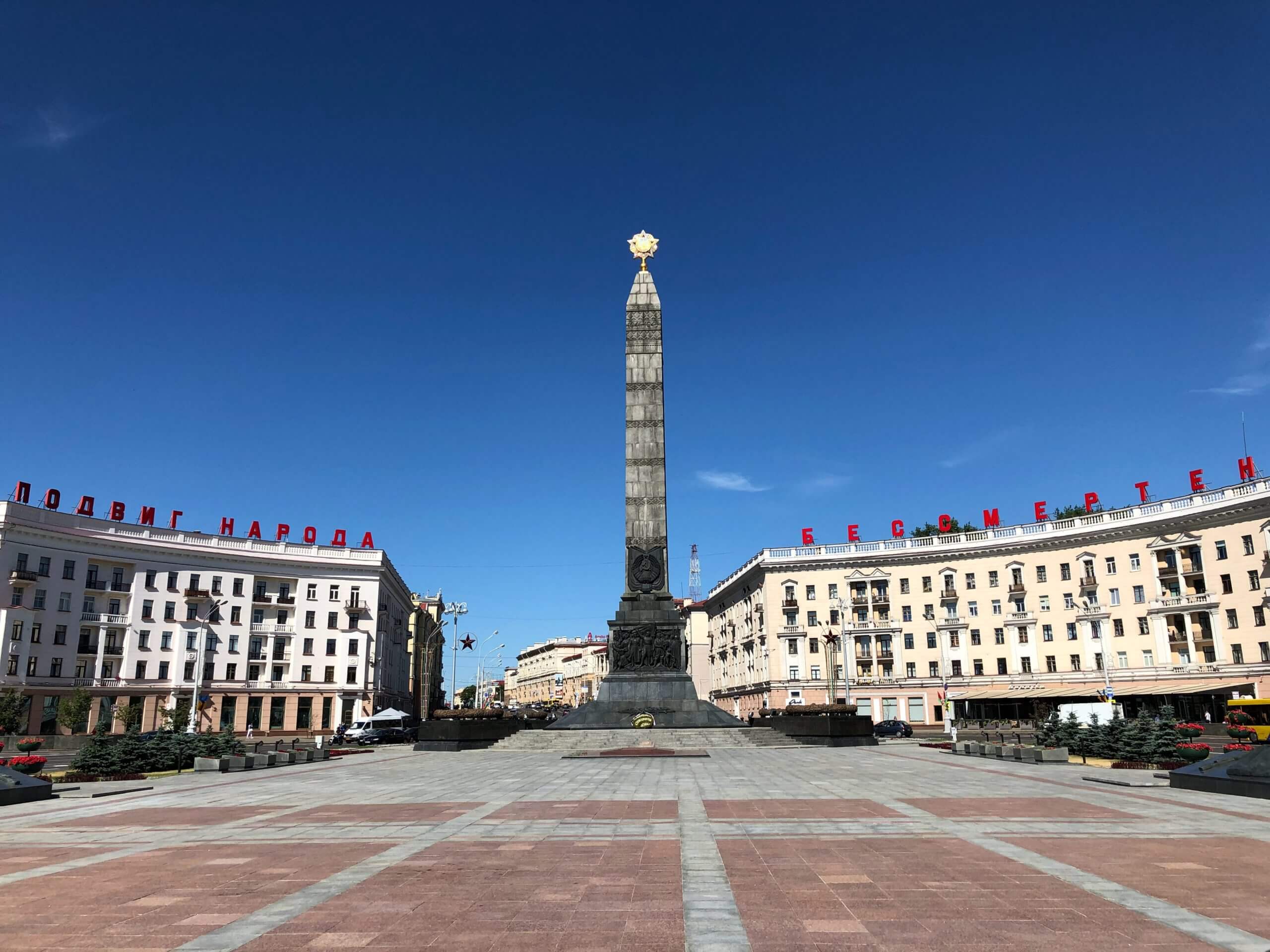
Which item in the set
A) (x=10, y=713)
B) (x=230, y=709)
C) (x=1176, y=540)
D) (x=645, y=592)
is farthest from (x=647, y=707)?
(x=1176, y=540)

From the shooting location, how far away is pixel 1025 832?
1154cm

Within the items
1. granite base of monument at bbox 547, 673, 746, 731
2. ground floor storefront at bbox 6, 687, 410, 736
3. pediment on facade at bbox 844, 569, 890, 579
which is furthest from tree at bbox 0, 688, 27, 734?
pediment on facade at bbox 844, 569, 890, 579

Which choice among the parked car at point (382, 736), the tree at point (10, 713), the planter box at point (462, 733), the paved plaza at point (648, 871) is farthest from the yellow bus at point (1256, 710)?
the tree at point (10, 713)

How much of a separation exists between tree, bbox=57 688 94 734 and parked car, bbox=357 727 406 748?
18.7m

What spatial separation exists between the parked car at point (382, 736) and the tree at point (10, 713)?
701 inches

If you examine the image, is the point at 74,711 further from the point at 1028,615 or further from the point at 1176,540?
the point at 1176,540

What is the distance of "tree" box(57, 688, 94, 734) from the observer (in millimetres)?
52375

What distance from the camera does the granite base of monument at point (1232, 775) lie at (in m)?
15.4

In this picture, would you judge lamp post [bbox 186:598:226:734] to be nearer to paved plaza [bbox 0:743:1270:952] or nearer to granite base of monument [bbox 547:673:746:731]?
granite base of monument [bbox 547:673:746:731]

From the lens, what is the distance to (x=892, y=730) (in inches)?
1986

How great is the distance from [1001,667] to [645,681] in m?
44.1

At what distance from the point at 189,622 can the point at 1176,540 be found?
2935 inches

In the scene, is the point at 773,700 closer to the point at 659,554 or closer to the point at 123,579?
the point at 659,554

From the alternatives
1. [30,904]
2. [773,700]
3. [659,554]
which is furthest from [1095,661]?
[30,904]
